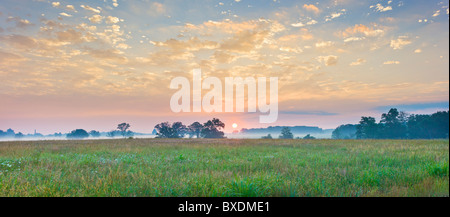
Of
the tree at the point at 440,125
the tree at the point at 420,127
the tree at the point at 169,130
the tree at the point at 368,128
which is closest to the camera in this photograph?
the tree at the point at 440,125

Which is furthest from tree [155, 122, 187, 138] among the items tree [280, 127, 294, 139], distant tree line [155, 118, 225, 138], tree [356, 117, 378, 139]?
tree [356, 117, 378, 139]

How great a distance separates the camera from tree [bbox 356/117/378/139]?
8400cm

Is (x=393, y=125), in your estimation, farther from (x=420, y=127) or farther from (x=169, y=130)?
(x=169, y=130)

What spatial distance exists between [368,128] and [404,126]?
12.9 metres

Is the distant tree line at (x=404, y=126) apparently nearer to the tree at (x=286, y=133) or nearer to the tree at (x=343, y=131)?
the tree at (x=286, y=133)

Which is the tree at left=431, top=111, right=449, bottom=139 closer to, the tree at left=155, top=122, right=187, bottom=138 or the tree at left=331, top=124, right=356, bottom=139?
the tree at left=331, top=124, right=356, bottom=139

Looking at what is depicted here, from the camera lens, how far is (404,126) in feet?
276

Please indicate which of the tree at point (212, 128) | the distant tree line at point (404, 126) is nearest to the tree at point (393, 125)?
the distant tree line at point (404, 126)

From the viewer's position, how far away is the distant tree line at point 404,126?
257ft
